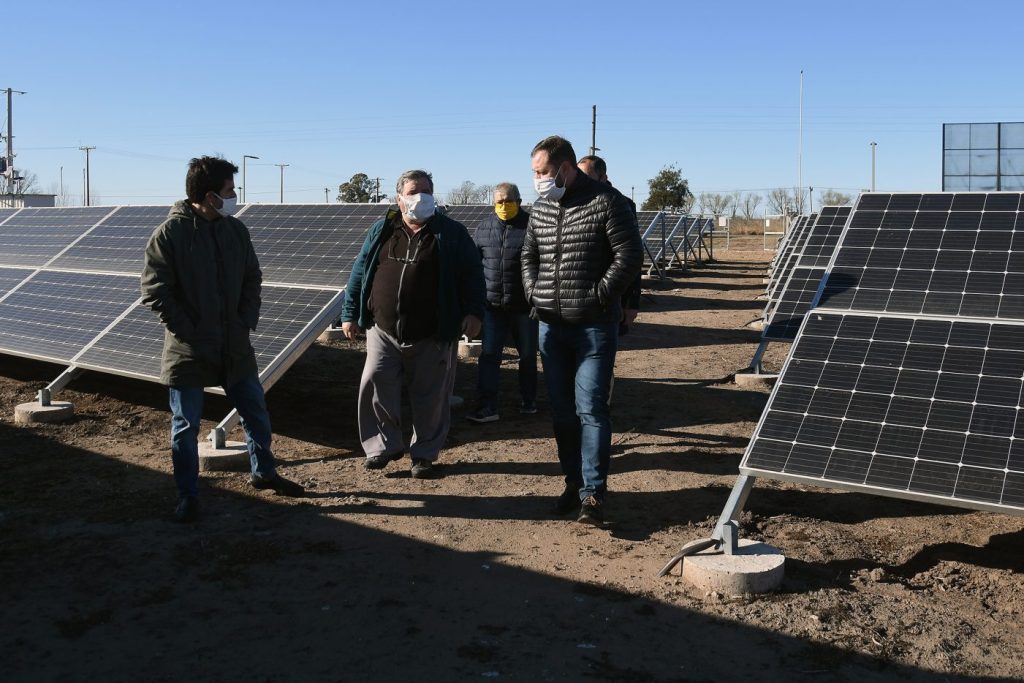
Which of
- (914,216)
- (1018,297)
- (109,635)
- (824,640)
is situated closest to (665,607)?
(824,640)

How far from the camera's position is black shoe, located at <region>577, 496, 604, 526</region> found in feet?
17.7

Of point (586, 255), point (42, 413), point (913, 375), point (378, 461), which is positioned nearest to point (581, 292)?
point (586, 255)

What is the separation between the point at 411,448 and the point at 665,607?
268 cm

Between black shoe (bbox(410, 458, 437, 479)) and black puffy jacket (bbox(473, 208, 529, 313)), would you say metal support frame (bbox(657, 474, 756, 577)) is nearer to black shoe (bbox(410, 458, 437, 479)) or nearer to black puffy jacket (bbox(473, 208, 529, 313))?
black shoe (bbox(410, 458, 437, 479))

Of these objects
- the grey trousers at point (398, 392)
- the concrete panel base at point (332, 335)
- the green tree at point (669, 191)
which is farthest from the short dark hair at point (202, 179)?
the green tree at point (669, 191)

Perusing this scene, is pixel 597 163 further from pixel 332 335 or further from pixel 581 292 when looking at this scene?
pixel 332 335

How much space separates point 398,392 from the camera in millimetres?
6582

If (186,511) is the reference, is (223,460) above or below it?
above

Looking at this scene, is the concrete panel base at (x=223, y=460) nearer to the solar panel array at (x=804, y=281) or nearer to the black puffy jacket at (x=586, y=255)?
the black puffy jacket at (x=586, y=255)

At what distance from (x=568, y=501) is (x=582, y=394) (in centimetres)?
70

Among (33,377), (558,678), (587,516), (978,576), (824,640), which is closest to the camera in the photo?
(558,678)

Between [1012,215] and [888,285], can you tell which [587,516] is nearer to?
[888,285]

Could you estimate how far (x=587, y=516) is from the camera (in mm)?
5426

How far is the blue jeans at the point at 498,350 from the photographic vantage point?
27.1ft
